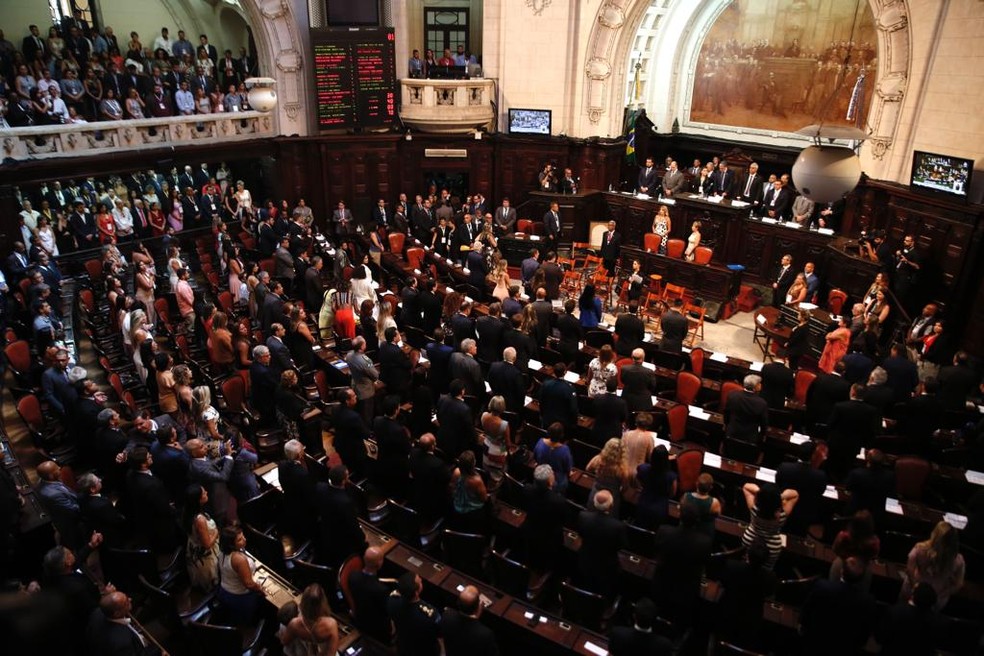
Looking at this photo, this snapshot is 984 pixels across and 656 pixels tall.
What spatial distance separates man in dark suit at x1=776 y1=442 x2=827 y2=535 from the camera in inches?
238

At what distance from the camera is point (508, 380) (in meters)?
7.92

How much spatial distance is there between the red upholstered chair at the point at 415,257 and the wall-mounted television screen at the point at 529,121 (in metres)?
5.55

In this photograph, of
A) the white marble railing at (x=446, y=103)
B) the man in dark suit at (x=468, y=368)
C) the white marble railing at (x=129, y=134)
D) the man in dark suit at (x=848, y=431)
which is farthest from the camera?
the white marble railing at (x=446, y=103)

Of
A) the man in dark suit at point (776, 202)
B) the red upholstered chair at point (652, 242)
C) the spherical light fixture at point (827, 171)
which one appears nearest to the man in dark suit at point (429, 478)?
the spherical light fixture at point (827, 171)

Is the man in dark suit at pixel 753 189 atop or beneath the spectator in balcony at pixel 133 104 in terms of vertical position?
beneath

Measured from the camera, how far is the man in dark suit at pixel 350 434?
23.2 ft

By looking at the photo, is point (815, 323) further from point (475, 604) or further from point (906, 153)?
point (475, 604)

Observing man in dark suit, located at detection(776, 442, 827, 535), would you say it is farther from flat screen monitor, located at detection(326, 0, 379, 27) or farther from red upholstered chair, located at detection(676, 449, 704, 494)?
flat screen monitor, located at detection(326, 0, 379, 27)

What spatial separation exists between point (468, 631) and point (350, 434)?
317cm

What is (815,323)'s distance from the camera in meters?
11.4

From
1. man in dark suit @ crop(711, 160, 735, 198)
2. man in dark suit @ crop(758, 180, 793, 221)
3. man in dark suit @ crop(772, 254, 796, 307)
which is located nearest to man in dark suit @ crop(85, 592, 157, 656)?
man in dark suit @ crop(772, 254, 796, 307)

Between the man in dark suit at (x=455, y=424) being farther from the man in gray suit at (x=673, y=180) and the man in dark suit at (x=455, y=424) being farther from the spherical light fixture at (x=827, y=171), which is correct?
the man in gray suit at (x=673, y=180)

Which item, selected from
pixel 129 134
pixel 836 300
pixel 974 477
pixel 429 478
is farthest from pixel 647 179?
pixel 429 478

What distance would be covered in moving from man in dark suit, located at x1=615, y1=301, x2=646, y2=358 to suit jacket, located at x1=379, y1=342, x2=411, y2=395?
123 inches
